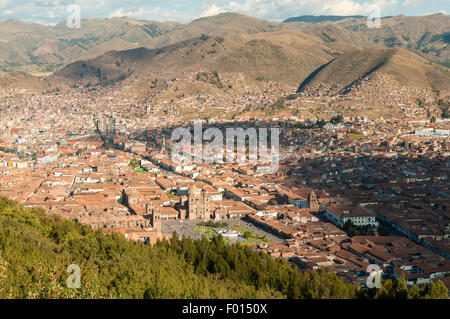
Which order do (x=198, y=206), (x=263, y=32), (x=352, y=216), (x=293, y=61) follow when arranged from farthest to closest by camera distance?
(x=263, y=32)
(x=293, y=61)
(x=198, y=206)
(x=352, y=216)

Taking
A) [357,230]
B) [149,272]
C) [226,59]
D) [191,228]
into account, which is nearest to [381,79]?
[226,59]

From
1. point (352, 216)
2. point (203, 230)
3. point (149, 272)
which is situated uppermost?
point (149, 272)

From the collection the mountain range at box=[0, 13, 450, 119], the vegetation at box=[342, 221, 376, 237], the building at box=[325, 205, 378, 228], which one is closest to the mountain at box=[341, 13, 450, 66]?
the mountain range at box=[0, 13, 450, 119]

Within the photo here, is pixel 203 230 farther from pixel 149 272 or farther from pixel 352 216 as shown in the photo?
pixel 149 272

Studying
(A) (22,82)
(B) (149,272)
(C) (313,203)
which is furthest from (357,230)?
(A) (22,82)

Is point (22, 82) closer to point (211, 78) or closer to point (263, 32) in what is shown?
point (211, 78)

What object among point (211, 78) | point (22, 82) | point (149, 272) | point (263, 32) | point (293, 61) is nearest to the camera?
point (149, 272)

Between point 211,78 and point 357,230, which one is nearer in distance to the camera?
point 357,230

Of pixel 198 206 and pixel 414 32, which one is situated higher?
pixel 414 32

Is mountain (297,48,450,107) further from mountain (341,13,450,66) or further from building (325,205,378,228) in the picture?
mountain (341,13,450,66)
